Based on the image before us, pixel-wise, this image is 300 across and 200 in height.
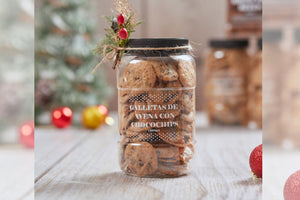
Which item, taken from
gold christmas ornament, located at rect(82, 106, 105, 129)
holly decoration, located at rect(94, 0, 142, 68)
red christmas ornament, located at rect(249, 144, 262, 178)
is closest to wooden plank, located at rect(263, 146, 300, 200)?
red christmas ornament, located at rect(249, 144, 262, 178)

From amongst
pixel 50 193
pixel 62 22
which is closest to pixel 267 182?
pixel 50 193

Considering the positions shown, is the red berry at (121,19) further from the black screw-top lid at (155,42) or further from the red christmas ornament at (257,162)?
the red christmas ornament at (257,162)

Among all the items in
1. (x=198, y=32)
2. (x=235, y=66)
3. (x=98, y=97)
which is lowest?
(x=98, y=97)

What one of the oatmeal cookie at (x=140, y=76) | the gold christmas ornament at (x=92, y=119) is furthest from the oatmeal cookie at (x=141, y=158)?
the gold christmas ornament at (x=92, y=119)

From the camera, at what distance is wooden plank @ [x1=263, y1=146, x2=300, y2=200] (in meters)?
0.78

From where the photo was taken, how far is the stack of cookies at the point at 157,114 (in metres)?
0.78

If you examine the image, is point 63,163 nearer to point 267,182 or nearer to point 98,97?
point 267,182

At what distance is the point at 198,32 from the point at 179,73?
1340mm

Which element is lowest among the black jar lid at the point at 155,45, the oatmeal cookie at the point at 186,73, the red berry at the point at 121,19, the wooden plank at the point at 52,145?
the wooden plank at the point at 52,145

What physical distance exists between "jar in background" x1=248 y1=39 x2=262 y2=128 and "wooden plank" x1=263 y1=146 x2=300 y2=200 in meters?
0.18

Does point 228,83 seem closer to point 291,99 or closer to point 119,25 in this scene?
point 291,99

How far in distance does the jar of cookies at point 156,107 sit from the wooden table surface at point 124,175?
0.03 metres

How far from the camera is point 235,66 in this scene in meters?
1.46

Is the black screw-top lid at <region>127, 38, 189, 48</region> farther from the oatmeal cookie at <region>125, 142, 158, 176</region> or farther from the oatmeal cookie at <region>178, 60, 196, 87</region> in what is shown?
the oatmeal cookie at <region>125, 142, 158, 176</region>
